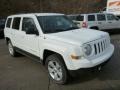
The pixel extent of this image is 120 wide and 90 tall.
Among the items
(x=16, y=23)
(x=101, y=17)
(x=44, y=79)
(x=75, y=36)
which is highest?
(x=16, y=23)

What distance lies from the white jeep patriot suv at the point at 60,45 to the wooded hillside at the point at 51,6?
86.0 feet

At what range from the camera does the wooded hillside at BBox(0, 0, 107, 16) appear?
105 ft

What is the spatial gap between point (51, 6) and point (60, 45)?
101 feet

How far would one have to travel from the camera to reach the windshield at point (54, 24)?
236 inches

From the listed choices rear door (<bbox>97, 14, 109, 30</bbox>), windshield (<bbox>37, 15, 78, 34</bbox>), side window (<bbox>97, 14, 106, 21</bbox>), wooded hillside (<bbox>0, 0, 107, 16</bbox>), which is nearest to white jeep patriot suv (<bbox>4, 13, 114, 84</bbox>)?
windshield (<bbox>37, 15, 78, 34</bbox>)

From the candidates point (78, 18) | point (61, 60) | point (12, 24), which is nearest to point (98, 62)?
point (61, 60)

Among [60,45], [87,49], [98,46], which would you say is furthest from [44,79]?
[98,46]

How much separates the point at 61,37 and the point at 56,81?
1216mm

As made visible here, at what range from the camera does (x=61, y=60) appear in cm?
511

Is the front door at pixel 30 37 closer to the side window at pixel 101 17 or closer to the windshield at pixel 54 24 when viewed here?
the windshield at pixel 54 24

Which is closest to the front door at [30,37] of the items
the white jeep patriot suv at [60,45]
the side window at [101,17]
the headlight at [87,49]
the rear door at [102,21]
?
the white jeep patriot suv at [60,45]

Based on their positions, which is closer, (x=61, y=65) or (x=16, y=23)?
(x=61, y=65)

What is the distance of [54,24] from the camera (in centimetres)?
628

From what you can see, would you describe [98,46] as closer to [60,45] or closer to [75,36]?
[75,36]
